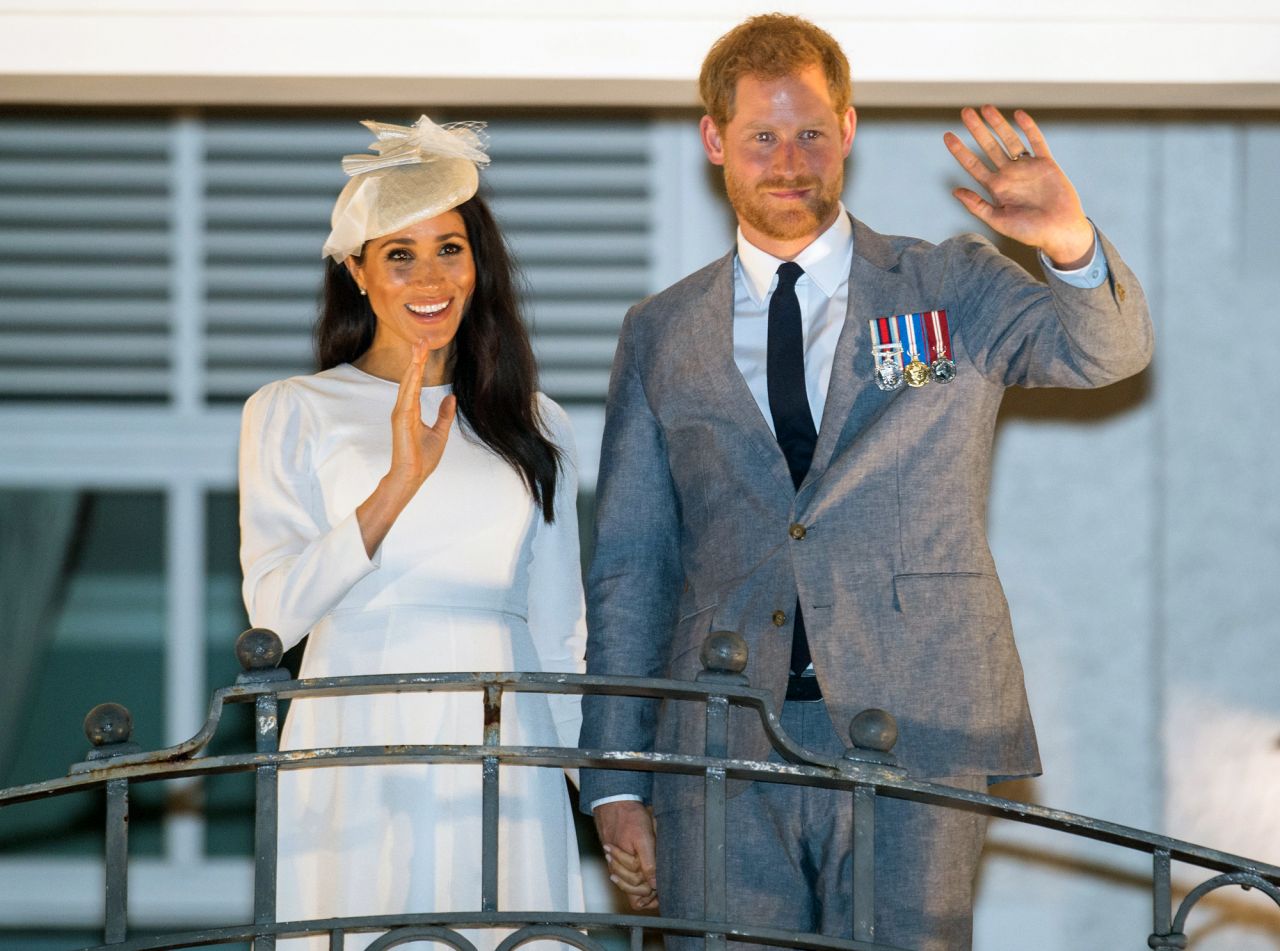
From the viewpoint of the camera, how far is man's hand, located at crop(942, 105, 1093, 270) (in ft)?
8.09

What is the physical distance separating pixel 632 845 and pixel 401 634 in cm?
51

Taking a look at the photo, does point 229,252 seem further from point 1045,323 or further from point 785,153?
point 1045,323

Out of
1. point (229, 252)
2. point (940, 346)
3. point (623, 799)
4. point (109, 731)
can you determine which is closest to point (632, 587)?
point (623, 799)

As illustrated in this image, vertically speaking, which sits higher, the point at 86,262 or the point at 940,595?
the point at 86,262

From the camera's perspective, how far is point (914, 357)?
271cm

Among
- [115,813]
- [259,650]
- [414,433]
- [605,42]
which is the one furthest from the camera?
[605,42]

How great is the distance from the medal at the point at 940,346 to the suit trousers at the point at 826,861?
1.74 ft

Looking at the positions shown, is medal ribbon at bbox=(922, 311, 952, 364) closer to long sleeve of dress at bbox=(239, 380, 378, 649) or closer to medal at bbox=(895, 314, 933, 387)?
medal at bbox=(895, 314, 933, 387)

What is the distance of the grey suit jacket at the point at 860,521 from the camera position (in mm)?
2627

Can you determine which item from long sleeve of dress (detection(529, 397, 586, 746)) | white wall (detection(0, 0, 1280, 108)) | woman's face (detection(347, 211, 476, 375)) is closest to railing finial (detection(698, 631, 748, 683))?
long sleeve of dress (detection(529, 397, 586, 746))

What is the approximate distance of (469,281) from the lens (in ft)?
10.2

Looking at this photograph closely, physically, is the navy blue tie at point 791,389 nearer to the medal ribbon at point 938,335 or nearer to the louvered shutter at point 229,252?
the medal ribbon at point 938,335

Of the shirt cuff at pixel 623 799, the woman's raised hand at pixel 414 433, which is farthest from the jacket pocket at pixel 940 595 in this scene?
the woman's raised hand at pixel 414 433

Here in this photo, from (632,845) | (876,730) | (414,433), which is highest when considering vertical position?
(414,433)
